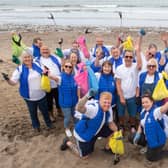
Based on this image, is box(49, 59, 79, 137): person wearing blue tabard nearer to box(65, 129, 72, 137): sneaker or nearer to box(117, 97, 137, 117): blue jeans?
box(65, 129, 72, 137): sneaker

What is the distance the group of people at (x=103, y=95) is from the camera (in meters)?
6.27

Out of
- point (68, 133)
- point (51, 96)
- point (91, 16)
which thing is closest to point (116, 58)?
point (51, 96)

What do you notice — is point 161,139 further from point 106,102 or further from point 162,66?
point 162,66

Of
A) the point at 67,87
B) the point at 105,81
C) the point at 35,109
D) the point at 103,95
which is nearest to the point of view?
the point at 103,95

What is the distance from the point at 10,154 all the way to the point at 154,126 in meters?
2.69

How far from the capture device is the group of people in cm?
627

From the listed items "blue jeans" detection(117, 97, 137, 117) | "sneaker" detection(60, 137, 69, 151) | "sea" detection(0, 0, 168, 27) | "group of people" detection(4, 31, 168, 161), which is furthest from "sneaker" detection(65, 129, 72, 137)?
"sea" detection(0, 0, 168, 27)

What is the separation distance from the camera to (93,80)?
6.72 meters

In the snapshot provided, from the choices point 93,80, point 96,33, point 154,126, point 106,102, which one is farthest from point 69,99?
point 96,33

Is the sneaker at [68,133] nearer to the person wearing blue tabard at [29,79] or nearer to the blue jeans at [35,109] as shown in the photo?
the blue jeans at [35,109]

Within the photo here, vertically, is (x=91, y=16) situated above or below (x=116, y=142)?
above

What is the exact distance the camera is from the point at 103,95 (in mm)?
6195

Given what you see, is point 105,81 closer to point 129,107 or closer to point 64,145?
point 129,107

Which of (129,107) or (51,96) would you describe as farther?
(51,96)
